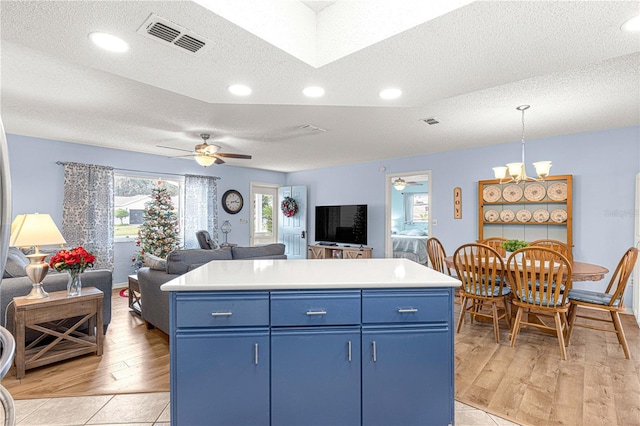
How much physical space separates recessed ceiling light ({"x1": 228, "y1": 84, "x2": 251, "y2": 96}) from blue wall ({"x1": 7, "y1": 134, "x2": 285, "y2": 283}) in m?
4.21

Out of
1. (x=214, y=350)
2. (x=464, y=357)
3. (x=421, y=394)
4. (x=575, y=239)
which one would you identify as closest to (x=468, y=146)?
(x=575, y=239)

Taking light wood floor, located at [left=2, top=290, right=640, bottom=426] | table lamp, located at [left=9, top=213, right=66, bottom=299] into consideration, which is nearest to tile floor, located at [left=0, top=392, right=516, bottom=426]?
light wood floor, located at [left=2, top=290, right=640, bottom=426]

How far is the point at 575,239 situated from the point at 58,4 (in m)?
5.53

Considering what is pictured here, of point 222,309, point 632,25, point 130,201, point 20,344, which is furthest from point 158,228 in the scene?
point 632,25

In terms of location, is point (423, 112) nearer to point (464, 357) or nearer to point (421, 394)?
point (464, 357)

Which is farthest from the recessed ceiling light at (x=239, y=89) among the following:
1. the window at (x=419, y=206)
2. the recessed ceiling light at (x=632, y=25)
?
the window at (x=419, y=206)

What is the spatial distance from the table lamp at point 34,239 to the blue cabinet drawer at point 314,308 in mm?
2260

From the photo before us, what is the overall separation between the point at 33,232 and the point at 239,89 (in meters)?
2.08

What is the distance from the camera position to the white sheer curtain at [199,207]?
21.1 feet

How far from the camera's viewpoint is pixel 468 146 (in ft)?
17.0

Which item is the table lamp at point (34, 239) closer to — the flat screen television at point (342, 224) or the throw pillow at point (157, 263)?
the throw pillow at point (157, 263)

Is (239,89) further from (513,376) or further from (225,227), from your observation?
(225,227)

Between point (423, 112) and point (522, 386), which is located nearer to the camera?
point (522, 386)

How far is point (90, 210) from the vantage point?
5188 mm
